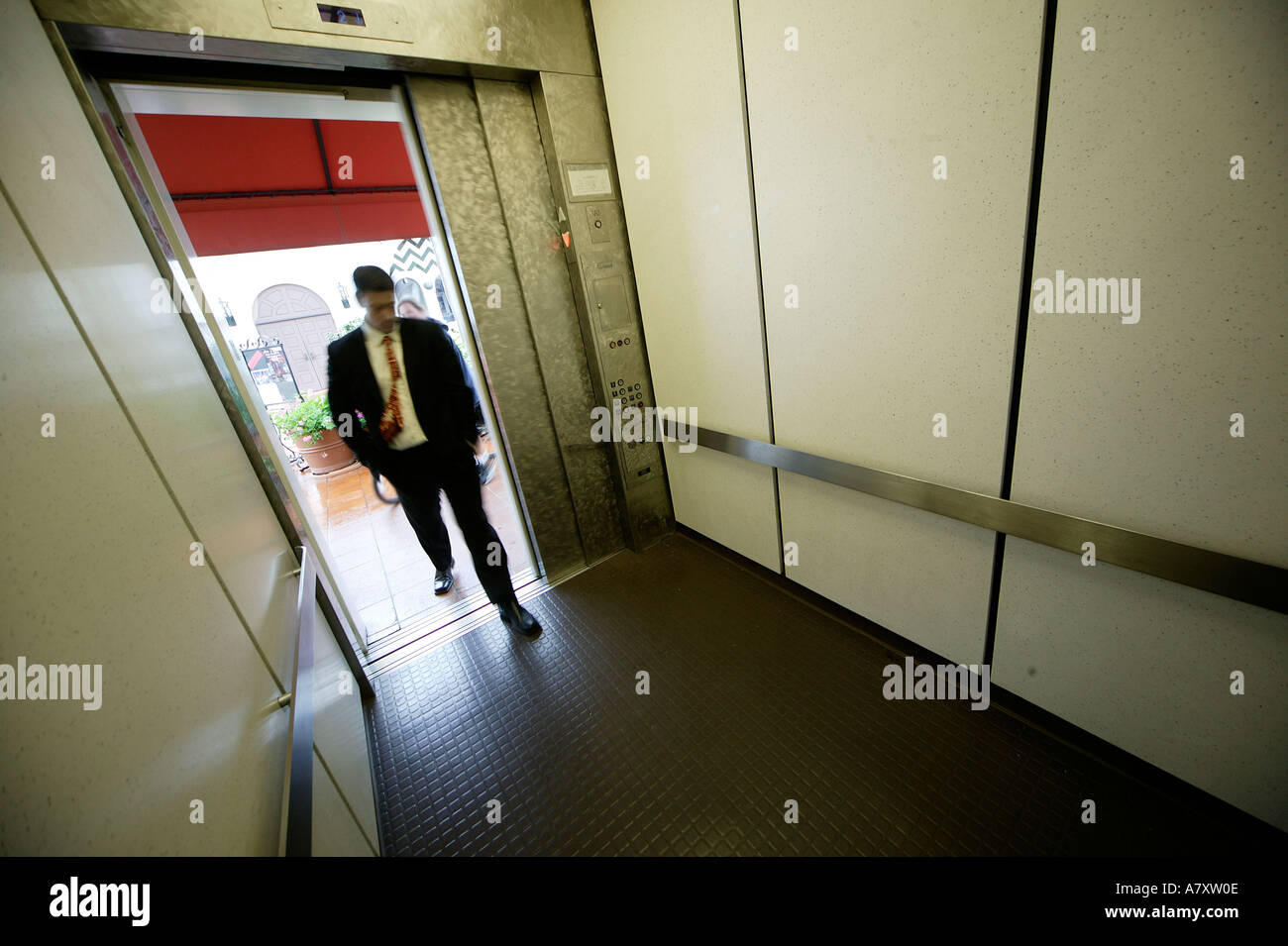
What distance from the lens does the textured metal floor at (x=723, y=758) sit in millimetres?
Result: 1467

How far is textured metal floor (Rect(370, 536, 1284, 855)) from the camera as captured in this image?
1.47 metres

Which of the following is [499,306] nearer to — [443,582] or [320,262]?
[443,582]

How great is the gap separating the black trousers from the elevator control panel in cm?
92

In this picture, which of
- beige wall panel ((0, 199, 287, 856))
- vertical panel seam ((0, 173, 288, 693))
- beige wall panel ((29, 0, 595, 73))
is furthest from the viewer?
beige wall panel ((29, 0, 595, 73))

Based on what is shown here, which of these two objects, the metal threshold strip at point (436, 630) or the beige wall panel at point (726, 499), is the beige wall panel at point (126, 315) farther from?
the beige wall panel at point (726, 499)

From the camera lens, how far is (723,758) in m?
1.79

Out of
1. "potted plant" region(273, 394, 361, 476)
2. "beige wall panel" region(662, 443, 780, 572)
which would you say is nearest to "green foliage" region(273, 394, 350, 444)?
"potted plant" region(273, 394, 361, 476)

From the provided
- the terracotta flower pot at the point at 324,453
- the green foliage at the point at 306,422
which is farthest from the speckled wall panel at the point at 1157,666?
the green foliage at the point at 306,422

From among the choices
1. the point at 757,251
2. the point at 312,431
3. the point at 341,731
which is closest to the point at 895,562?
the point at 757,251

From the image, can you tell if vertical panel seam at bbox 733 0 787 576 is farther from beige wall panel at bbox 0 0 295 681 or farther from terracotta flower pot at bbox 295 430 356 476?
terracotta flower pot at bbox 295 430 356 476

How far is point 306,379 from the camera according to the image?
7.00 meters

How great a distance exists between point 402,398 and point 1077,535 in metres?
2.57
